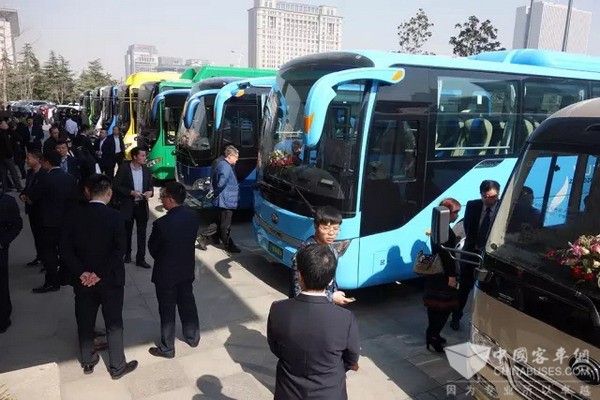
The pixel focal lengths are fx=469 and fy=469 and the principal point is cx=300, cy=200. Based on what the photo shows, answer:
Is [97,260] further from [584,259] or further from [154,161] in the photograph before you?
[154,161]

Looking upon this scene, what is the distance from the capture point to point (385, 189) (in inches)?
214

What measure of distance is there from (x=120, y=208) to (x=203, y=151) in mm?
3350

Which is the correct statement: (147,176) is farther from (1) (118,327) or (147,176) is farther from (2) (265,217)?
(1) (118,327)

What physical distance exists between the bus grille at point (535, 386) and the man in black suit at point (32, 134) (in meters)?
14.7

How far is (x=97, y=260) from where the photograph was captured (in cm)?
394

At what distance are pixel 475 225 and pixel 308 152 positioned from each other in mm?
2048

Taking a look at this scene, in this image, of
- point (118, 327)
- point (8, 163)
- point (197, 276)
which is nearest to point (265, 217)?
point (197, 276)

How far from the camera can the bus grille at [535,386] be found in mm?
2607

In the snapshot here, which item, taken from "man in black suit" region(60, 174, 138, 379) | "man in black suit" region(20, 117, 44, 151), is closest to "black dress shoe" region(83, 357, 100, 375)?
"man in black suit" region(60, 174, 138, 379)

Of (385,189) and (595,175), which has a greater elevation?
(595,175)

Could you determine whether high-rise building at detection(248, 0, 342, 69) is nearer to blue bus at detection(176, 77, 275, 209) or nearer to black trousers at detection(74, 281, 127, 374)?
blue bus at detection(176, 77, 275, 209)

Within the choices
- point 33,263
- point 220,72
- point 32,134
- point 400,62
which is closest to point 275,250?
point 400,62

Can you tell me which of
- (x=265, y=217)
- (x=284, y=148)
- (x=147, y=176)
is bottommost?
(x=265, y=217)

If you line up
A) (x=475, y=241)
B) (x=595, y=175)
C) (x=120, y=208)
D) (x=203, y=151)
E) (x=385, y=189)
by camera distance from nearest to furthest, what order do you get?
(x=595, y=175), (x=475, y=241), (x=385, y=189), (x=120, y=208), (x=203, y=151)
